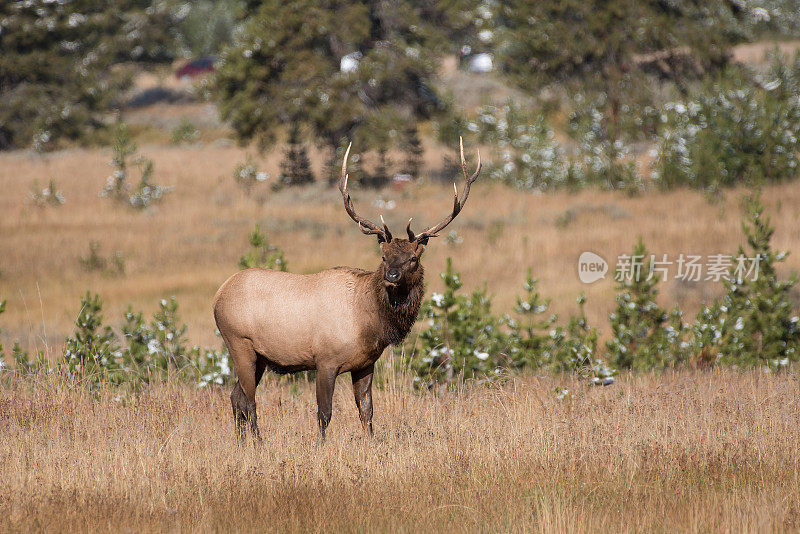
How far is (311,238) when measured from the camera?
22.4 m

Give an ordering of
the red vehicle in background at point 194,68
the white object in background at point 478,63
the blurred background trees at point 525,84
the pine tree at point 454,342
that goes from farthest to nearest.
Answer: the red vehicle in background at point 194,68, the white object in background at point 478,63, the blurred background trees at point 525,84, the pine tree at point 454,342

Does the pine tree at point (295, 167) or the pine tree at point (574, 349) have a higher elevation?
the pine tree at point (295, 167)

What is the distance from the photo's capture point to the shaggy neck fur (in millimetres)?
7207

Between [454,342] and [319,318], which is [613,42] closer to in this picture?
[454,342]

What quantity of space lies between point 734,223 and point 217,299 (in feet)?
55.8

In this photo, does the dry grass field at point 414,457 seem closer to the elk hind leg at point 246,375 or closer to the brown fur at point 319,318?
the elk hind leg at point 246,375

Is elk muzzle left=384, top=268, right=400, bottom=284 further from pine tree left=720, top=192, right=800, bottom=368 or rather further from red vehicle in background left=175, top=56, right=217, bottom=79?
red vehicle in background left=175, top=56, right=217, bottom=79

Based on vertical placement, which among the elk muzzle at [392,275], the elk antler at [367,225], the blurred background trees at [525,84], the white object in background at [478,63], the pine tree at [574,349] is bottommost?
the pine tree at [574,349]

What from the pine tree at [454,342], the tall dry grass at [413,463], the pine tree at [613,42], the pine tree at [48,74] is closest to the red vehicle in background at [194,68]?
the pine tree at [48,74]

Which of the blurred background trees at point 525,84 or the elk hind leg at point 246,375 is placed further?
the blurred background trees at point 525,84

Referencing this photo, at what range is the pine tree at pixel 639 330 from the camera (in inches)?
443

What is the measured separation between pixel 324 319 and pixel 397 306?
0.61 m

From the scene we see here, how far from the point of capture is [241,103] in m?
31.4

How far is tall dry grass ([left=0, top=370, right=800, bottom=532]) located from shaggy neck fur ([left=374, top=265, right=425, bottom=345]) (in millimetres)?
856
